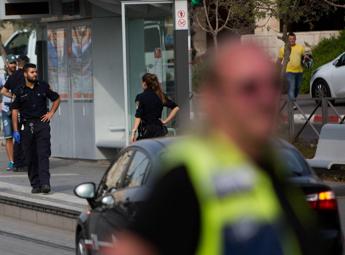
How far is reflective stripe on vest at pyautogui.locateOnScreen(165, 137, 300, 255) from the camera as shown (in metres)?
3.14

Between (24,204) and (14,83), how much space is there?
422 cm

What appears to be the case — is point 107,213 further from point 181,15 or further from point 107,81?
point 107,81

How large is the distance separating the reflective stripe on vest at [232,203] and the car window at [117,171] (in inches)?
179

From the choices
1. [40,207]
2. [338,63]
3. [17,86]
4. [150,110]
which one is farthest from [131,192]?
[338,63]

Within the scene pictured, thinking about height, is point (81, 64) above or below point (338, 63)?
above

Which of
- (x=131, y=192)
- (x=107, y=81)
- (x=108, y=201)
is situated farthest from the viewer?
(x=107, y=81)

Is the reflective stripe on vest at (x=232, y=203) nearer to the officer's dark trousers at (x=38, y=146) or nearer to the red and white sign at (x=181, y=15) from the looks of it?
the officer's dark trousers at (x=38, y=146)

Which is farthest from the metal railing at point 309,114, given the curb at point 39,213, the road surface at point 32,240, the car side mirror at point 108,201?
the car side mirror at point 108,201

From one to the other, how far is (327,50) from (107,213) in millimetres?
26843

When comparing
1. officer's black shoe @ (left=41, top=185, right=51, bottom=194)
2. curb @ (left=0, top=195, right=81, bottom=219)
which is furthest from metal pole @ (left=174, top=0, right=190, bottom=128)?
curb @ (left=0, top=195, right=81, bottom=219)

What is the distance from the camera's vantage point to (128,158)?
7.90 m

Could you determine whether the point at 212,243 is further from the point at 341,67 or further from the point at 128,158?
the point at 341,67

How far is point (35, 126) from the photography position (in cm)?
1364

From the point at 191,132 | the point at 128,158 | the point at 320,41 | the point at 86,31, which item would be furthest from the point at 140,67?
the point at 320,41
